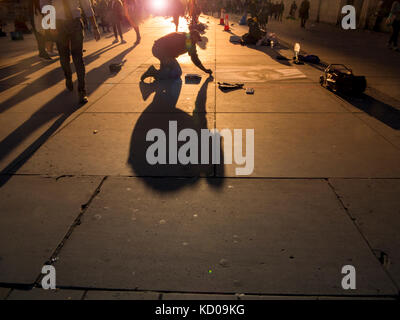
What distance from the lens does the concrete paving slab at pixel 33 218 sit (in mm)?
1796

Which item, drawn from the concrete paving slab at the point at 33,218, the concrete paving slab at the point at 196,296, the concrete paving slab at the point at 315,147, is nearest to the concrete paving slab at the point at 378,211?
the concrete paving slab at the point at 315,147

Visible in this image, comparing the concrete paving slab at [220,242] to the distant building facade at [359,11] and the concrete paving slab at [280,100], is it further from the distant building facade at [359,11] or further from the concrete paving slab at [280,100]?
the distant building facade at [359,11]

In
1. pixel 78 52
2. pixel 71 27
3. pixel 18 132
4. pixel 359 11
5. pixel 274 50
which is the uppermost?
pixel 359 11

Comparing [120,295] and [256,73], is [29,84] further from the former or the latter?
[120,295]

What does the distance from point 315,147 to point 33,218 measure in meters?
2.95

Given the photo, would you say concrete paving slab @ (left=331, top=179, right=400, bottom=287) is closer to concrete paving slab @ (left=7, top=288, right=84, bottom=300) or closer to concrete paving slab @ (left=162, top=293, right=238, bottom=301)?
concrete paving slab @ (left=162, top=293, right=238, bottom=301)

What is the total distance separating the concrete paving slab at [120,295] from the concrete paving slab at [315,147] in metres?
1.44

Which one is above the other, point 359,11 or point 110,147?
point 359,11

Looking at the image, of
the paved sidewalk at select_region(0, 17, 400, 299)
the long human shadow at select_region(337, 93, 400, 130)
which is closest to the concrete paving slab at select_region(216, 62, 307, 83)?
the long human shadow at select_region(337, 93, 400, 130)

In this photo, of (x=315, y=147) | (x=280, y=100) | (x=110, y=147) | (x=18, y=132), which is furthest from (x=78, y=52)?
(x=315, y=147)

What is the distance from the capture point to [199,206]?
2305 mm

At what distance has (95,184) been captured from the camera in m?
2.61

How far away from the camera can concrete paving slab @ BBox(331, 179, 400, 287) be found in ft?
6.05
